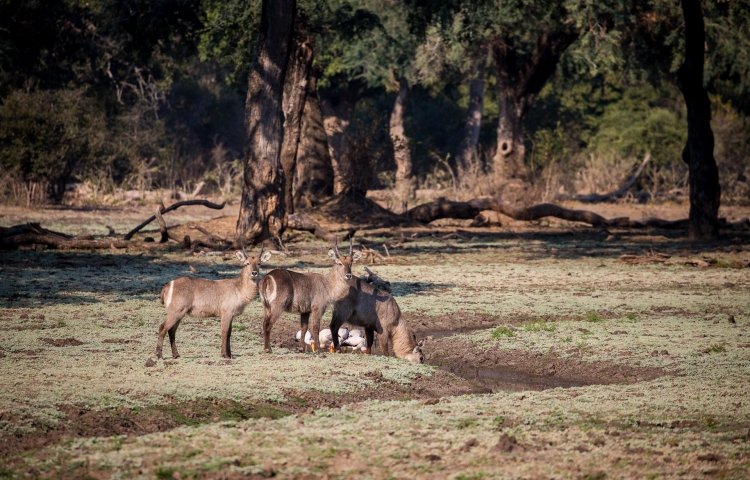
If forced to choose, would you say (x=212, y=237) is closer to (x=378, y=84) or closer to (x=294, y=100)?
(x=294, y=100)

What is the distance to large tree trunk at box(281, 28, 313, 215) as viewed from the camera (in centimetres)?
2525

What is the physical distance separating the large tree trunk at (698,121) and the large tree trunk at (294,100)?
26.0 ft

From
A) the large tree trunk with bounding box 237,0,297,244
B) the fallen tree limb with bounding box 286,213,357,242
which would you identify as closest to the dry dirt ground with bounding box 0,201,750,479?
the large tree trunk with bounding box 237,0,297,244

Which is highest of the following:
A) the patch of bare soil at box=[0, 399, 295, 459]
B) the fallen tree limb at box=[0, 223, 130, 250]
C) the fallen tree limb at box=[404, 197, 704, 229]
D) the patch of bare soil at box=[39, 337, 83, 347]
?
the fallen tree limb at box=[404, 197, 704, 229]

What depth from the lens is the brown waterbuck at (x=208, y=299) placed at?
34.1 ft

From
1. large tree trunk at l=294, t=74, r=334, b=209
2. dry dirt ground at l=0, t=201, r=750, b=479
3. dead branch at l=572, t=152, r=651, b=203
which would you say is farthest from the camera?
dead branch at l=572, t=152, r=651, b=203

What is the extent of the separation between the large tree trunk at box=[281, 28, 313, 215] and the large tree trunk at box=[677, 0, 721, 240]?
26.0 feet

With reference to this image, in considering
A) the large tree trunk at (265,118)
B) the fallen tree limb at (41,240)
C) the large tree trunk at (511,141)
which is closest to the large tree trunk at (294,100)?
the large tree trunk at (265,118)

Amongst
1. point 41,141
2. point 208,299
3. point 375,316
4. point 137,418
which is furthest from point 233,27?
point 137,418

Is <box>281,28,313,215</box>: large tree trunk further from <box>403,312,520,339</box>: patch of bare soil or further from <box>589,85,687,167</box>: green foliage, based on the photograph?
<box>589,85,687,167</box>: green foliage

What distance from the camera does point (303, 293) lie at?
37.2 feet

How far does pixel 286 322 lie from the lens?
13797 millimetres

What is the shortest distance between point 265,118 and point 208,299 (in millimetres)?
12093

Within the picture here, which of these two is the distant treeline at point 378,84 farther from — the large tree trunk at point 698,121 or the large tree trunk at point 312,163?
the large tree trunk at point 698,121
